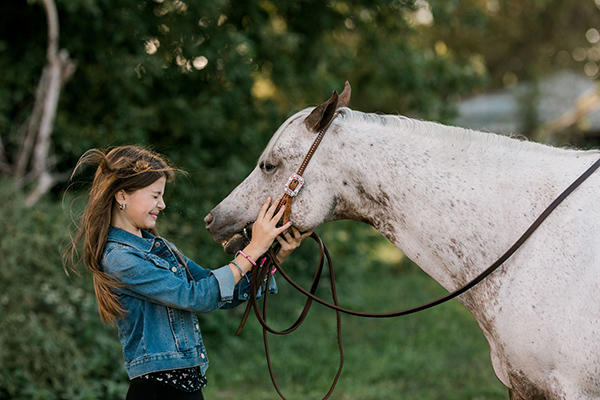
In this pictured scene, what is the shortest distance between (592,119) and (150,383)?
12.4 metres

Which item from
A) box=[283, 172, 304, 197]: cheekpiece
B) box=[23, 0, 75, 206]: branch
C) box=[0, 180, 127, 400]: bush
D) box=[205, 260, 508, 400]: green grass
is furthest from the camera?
box=[23, 0, 75, 206]: branch

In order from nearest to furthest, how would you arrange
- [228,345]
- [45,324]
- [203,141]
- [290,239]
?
[290,239] < [45,324] < [228,345] < [203,141]

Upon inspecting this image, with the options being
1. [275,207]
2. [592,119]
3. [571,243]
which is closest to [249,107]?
[275,207]

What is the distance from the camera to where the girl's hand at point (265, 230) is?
7.06ft

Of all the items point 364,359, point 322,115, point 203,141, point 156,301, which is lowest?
point 364,359

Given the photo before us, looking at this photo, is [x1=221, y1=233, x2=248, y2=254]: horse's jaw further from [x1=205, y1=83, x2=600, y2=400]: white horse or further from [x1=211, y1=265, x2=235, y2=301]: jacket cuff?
[x1=211, y1=265, x2=235, y2=301]: jacket cuff

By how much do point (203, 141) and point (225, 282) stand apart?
173 inches

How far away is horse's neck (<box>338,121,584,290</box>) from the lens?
2.07m

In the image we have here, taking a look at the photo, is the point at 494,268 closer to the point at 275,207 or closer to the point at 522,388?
the point at 522,388

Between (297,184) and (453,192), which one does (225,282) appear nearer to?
(297,184)

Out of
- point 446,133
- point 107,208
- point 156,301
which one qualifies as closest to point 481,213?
point 446,133

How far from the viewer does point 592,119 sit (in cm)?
1206

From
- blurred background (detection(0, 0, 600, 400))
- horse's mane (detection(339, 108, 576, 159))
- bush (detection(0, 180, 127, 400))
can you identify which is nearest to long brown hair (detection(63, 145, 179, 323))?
horse's mane (detection(339, 108, 576, 159))

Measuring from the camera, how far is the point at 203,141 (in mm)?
6281
